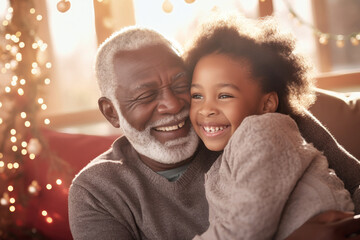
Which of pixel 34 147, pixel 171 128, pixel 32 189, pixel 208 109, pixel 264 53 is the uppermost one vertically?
pixel 264 53

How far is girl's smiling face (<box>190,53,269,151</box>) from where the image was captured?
1.46 m

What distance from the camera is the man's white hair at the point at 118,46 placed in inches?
67.8

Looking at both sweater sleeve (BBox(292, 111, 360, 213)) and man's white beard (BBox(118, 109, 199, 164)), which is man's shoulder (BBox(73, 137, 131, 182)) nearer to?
man's white beard (BBox(118, 109, 199, 164))

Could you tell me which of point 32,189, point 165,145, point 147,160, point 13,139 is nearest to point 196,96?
point 165,145

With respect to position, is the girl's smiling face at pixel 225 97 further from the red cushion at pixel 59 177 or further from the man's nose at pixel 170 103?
the red cushion at pixel 59 177

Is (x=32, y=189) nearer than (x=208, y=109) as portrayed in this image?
No

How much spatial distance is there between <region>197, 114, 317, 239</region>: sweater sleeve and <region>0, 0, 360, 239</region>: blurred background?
0.64m

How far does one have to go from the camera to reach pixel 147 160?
5.87ft

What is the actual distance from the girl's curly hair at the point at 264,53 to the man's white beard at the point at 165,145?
223mm

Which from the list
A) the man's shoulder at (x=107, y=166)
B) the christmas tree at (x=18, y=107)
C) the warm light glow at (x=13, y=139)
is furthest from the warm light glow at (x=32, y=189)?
the man's shoulder at (x=107, y=166)

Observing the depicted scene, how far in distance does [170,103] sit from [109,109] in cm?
31

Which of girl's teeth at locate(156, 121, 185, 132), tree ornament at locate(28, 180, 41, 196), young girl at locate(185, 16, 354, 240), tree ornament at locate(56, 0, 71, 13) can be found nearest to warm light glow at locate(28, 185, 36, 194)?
tree ornament at locate(28, 180, 41, 196)

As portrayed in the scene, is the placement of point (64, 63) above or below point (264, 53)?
below

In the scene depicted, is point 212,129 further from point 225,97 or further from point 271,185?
point 271,185
